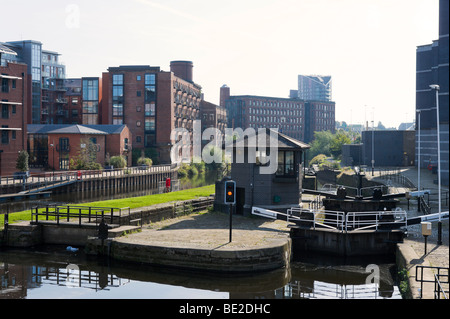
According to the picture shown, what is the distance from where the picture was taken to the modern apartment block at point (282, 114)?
168m

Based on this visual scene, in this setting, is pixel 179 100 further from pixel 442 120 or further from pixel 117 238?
pixel 117 238

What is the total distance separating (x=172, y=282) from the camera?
781 inches

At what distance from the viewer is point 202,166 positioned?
3890 inches

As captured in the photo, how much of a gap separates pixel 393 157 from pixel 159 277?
7022 cm

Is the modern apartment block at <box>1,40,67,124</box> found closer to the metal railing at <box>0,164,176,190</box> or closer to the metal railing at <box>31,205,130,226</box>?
the metal railing at <box>0,164,176,190</box>

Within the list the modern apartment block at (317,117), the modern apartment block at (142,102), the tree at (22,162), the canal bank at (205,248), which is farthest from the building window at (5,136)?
the modern apartment block at (317,117)

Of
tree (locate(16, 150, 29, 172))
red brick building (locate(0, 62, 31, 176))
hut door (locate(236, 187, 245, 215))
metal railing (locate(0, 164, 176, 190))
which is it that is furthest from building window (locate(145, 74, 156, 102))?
hut door (locate(236, 187, 245, 215))

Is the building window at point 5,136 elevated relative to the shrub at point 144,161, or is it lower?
elevated

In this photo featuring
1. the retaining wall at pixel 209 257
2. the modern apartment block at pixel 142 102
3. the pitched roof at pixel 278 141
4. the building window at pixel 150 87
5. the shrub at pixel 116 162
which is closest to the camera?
the retaining wall at pixel 209 257

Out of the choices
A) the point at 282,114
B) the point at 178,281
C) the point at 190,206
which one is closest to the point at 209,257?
the point at 178,281

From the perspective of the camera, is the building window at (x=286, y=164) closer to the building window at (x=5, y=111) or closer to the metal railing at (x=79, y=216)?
the metal railing at (x=79, y=216)

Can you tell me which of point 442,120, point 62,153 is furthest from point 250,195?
point 62,153

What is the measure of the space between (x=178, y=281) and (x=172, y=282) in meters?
0.24

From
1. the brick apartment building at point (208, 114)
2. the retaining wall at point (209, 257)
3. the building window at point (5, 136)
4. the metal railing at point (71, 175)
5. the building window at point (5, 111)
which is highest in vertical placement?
the brick apartment building at point (208, 114)
